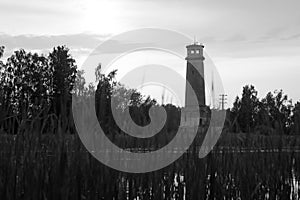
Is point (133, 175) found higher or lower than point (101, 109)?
lower

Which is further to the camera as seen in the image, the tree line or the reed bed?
the tree line

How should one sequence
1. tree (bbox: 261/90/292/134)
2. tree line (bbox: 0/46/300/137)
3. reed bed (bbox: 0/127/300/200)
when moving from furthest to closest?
tree (bbox: 261/90/292/134) → tree line (bbox: 0/46/300/137) → reed bed (bbox: 0/127/300/200)

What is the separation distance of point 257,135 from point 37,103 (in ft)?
4.95

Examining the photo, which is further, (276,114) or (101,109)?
(276,114)

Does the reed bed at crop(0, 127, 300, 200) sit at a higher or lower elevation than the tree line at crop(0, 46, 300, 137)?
lower

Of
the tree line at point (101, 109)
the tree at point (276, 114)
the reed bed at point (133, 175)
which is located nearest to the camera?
the reed bed at point (133, 175)

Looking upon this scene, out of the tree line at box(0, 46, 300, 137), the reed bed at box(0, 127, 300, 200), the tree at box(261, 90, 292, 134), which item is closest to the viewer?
the reed bed at box(0, 127, 300, 200)

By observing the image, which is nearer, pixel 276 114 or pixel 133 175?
pixel 133 175

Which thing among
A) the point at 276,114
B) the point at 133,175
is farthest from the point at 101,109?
the point at 276,114

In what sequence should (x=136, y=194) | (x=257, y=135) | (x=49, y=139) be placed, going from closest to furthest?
(x=49, y=139) < (x=136, y=194) < (x=257, y=135)

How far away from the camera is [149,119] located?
10.7 ft

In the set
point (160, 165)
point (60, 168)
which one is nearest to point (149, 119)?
point (160, 165)

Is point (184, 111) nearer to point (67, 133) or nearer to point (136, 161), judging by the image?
point (136, 161)

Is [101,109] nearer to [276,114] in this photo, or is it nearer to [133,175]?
[133,175]
